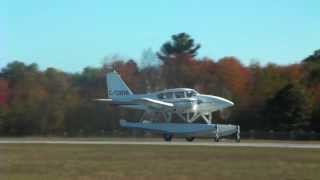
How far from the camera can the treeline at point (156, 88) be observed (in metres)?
100

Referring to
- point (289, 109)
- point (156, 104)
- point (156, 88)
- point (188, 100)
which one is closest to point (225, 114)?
point (289, 109)

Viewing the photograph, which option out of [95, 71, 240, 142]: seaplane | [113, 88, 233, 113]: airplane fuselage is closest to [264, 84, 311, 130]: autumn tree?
[95, 71, 240, 142]: seaplane

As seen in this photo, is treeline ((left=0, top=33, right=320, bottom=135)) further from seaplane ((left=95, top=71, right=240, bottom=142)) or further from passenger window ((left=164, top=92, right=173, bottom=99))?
passenger window ((left=164, top=92, right=173, bottom=99))

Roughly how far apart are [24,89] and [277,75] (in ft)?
143

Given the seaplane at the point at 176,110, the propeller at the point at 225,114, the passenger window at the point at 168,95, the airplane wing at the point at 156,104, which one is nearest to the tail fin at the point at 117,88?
the seaplane at the point at 176,110

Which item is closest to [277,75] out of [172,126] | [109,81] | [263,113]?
[263,113]

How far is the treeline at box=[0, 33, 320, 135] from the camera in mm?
100125

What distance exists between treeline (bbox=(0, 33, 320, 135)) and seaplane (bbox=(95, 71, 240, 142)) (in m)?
19.6

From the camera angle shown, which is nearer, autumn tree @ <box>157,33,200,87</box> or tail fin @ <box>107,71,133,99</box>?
tail fin @ <box>107,71,133,99</box>

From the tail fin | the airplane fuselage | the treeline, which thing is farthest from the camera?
the treeline

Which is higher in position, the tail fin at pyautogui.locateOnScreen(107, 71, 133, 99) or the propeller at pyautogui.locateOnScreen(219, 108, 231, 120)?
the tail fin at pyautogui.locateOnScreen(107, 71, 133, 99)

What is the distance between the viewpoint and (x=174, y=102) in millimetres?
79312

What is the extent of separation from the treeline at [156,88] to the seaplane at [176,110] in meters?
19.6

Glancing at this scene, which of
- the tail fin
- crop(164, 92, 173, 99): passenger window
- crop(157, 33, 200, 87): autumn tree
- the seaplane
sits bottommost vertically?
the seaplane
